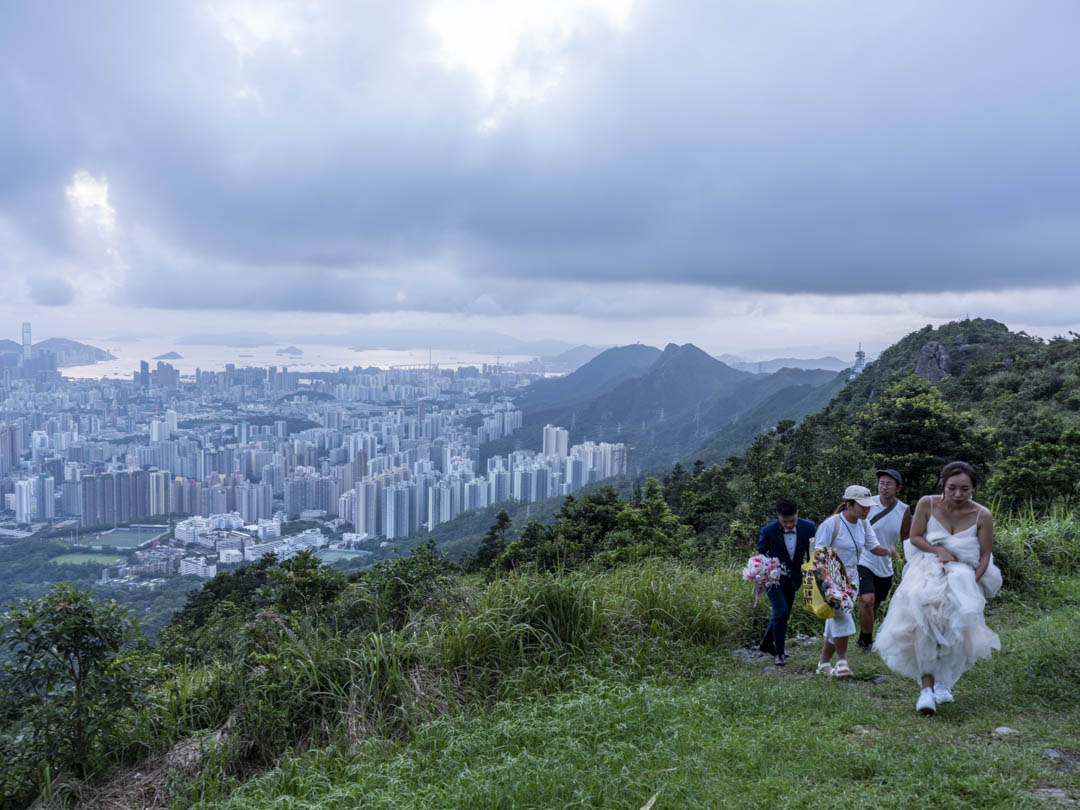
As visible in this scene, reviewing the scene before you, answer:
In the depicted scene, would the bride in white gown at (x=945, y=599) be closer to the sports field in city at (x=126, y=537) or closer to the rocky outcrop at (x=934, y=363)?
the rocky outcrop at (x=934, y=363)

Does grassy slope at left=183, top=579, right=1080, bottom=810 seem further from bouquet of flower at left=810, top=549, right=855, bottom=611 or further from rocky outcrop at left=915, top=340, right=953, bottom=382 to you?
rocky outcrop at left=915, top=340, right=953, bottom=382

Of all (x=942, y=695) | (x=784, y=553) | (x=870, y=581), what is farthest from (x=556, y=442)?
(x=942, y=695)

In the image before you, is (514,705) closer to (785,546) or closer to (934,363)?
(785,546)

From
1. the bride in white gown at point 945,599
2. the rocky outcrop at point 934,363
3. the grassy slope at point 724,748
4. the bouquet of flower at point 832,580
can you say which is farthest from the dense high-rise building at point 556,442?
the bride in white gown at point 945,599

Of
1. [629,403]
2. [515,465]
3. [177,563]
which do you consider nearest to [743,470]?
[177,563]

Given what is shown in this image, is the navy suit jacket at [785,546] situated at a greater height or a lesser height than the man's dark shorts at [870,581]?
greater

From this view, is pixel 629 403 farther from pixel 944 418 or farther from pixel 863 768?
pixel 863 768
